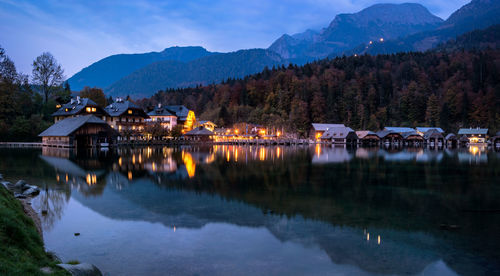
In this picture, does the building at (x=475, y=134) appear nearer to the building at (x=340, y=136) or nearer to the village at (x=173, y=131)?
the village at (x=173, y=131)

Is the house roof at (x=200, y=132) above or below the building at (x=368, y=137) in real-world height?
above

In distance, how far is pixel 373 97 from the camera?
103 metres

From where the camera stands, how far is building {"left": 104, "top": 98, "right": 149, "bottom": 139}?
212 feet

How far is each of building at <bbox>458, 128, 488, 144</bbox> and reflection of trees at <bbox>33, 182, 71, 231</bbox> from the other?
91.5 meters

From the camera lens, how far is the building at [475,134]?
82.4 meters

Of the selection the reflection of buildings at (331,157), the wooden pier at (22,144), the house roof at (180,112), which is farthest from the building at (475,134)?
the wooden pier at (22,144)

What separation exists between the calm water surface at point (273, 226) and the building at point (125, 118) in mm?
48541

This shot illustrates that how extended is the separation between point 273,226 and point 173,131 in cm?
6209

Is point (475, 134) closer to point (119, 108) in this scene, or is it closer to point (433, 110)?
point (433, 110)

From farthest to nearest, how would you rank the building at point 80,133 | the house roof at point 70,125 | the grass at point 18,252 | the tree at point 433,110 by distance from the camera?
the tree at point 433,110, the building at point 80,133, the house roof at point 70,125, the grass at point 18,252

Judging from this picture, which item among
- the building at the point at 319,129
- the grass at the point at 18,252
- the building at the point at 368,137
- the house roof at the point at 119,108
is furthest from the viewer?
the building at the point at 319,129

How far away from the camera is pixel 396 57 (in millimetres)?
128125

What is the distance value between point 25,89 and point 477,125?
106980mm

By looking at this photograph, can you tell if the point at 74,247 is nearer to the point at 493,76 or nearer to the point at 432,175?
the point at 432,175
